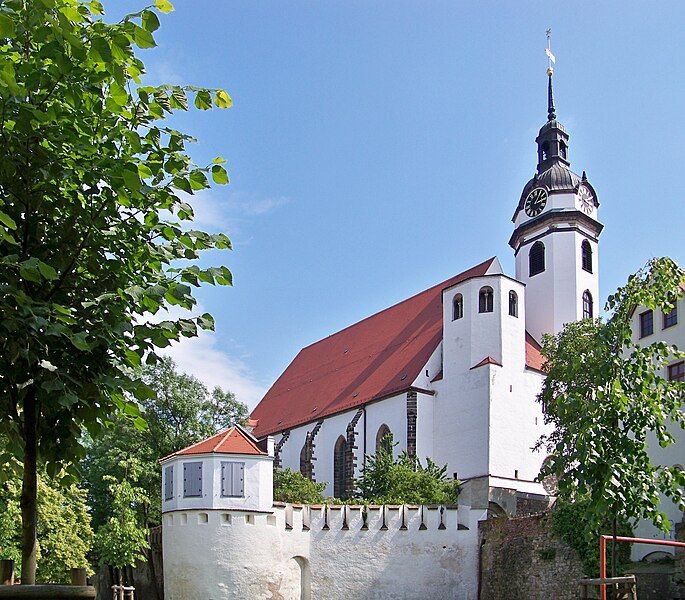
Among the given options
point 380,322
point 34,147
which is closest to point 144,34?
point 34,147

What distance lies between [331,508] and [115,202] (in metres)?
31.2

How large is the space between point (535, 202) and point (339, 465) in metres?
17.2

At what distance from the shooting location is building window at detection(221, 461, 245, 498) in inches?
1426

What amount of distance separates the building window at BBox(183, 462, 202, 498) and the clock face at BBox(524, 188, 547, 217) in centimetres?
2557

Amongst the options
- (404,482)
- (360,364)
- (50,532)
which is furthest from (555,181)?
(50,532)

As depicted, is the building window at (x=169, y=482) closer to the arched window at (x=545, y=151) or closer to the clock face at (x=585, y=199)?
the clock face at (x=585, y=199)

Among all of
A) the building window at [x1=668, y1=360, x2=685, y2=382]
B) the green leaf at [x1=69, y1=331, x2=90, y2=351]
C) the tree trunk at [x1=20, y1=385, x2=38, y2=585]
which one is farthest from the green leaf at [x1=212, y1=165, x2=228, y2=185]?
the building window at [x1=668, y1=360, x2=685, y2=382]

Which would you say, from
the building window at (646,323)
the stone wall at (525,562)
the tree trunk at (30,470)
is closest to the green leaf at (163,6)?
the tree trunk at (30,470)

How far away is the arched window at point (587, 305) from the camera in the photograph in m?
52.0

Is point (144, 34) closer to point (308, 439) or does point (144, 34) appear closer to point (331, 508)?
point (331, 508)

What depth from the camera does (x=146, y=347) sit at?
830 cm

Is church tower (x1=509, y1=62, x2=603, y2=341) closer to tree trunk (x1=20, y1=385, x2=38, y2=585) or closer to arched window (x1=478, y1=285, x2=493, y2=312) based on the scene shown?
arched window (x1=478, y1=285, x2=493, y2=312)

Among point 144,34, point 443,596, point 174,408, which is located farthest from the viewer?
point 174,408

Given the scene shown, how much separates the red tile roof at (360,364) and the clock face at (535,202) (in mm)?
5818
